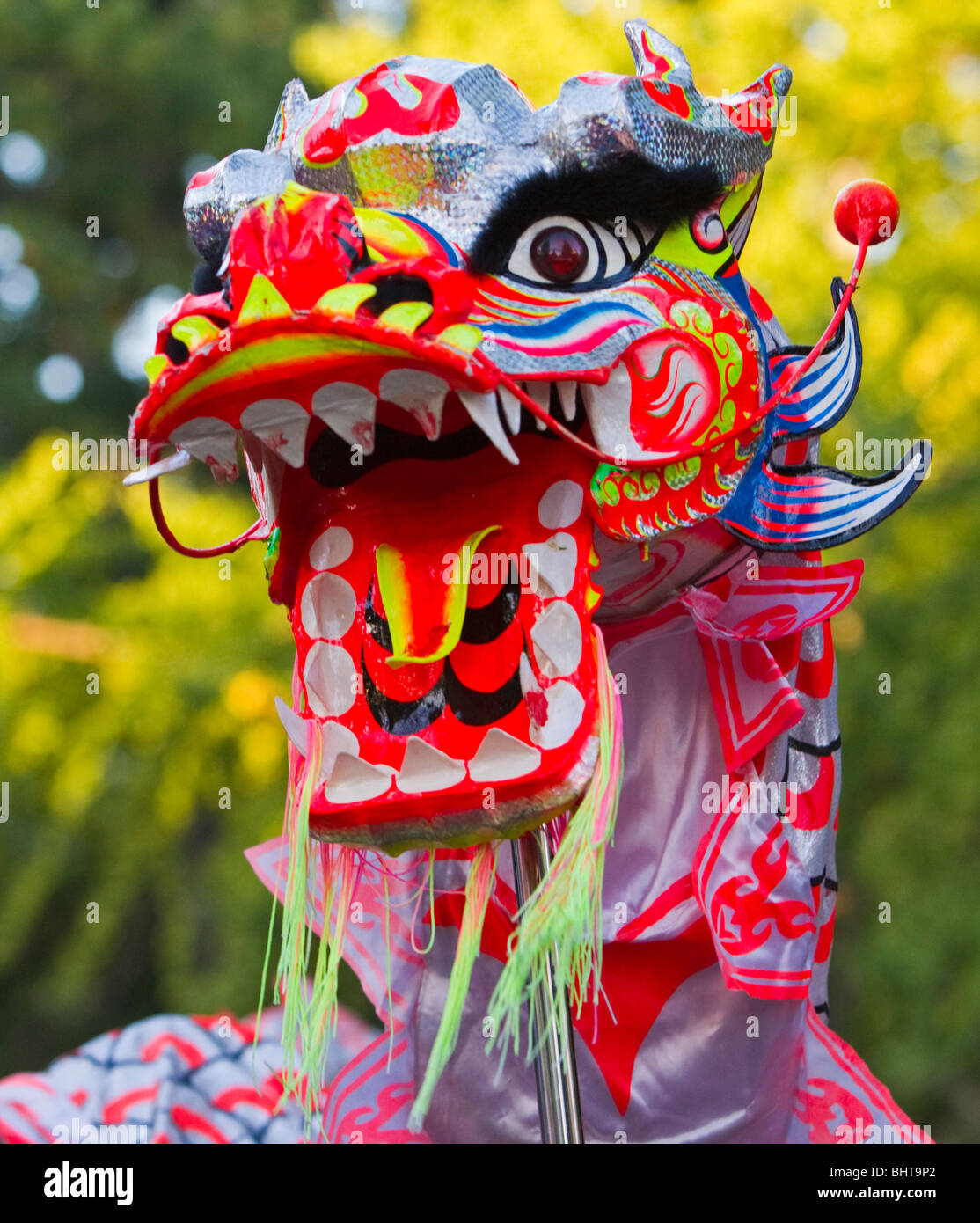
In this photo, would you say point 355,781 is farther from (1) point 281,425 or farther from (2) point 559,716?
(1) point 281,425

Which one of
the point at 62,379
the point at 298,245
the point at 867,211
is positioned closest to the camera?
the point at 298,245

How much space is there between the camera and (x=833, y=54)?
13.0 ft

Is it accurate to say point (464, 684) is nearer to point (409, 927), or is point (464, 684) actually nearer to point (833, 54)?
point (409, 927)

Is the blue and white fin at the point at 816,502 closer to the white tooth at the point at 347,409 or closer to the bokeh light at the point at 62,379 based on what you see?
the white tooth at the point at 347,409

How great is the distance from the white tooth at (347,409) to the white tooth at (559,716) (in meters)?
0.23

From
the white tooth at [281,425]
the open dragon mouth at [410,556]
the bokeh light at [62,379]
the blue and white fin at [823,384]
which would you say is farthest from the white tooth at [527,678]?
the bokeh light at [62,379]

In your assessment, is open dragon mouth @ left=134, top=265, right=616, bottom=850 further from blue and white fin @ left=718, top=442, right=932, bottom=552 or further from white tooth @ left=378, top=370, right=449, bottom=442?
blue and white fin @ left=718, top=442, right=932, bottom=552

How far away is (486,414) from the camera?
112 centimetres

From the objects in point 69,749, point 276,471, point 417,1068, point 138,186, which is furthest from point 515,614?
point 138,186

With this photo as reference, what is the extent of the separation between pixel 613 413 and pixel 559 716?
9.2 inches

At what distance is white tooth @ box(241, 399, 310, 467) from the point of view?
115 centimetres

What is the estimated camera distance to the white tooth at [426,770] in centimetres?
119

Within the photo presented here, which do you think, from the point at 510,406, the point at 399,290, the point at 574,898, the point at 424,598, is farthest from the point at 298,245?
the point at 574,898

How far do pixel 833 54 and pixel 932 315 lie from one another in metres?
0.68
